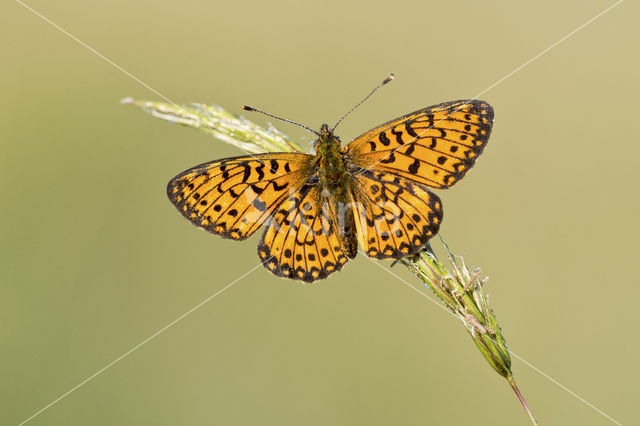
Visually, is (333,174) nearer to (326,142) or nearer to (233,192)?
(326,142)

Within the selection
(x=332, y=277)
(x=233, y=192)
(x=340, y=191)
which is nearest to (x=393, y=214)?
(x=340, y=191)

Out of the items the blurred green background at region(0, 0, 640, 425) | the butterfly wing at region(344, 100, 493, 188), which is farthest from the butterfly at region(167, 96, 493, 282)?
the blurred green background at region(0, 0, 640, 425)

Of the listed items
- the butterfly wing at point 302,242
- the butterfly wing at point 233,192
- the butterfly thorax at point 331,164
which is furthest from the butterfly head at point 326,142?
the butterfly wing at point 302,242

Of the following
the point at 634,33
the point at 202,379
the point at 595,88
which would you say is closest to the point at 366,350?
the point at 202,379

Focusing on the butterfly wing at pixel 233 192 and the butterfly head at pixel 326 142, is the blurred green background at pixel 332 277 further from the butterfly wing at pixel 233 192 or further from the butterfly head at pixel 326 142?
the butterfly wing at pixel 233 192

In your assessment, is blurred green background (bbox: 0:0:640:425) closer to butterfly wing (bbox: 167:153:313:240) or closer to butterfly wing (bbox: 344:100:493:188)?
butterfly wing (bbox: 167:153:313:240)

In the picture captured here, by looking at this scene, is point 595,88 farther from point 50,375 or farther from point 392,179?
point 50,375
